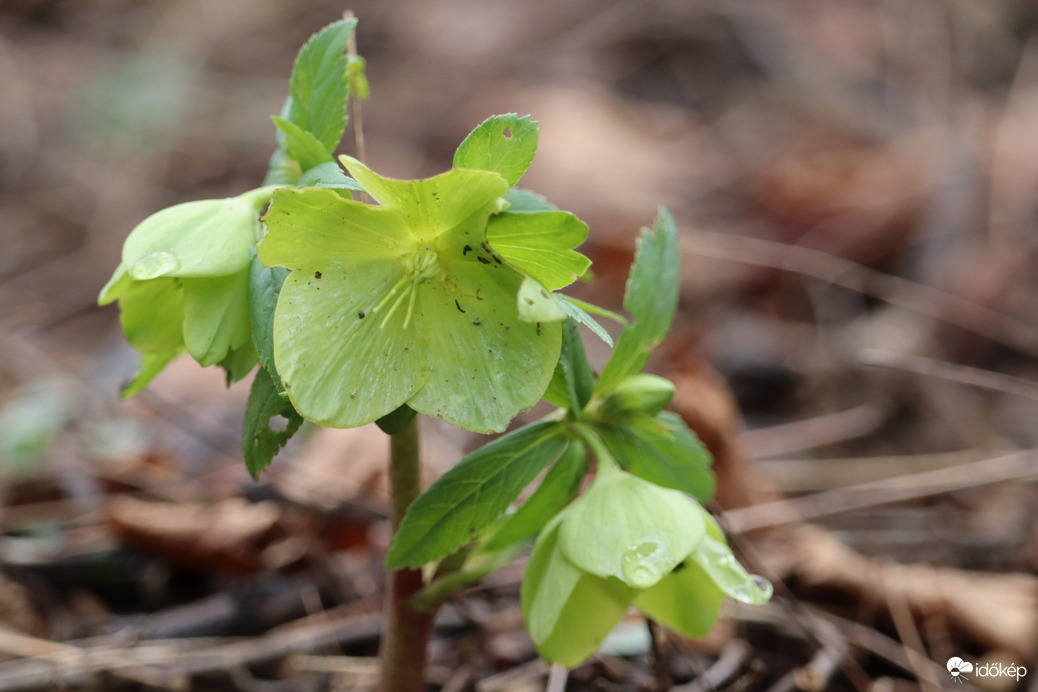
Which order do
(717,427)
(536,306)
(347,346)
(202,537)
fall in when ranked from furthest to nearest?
(717,427) < (202,537) < (347,346) < (536,306)

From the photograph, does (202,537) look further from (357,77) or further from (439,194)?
(439,194)

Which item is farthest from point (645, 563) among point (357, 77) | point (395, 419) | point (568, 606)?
point (357, 77)

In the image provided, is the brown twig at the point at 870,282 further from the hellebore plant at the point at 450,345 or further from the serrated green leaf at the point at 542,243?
the serrated green leaf at the point at 542,243

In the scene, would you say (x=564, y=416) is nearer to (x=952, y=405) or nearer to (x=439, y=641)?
(x=439, y=641)

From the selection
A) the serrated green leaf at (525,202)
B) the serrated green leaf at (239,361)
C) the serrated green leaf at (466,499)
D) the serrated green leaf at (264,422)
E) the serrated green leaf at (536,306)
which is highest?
the serrated green leaf at (536,306)
